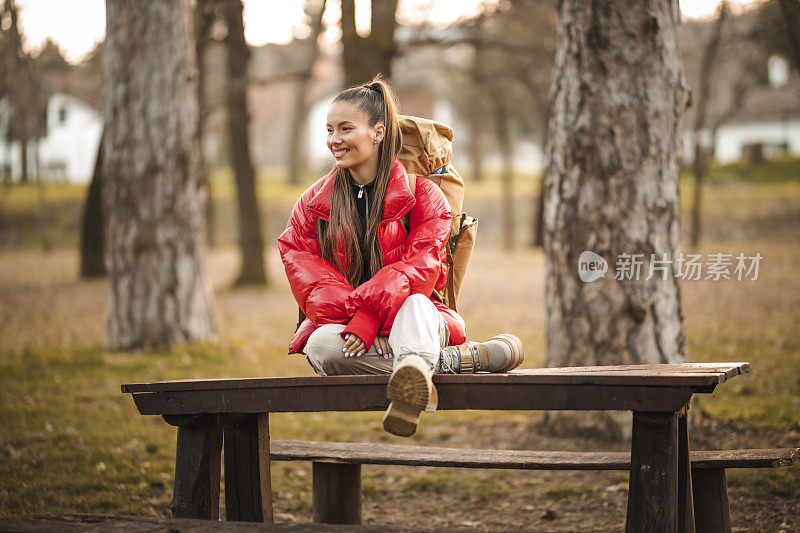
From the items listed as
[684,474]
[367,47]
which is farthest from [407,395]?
[367,47]

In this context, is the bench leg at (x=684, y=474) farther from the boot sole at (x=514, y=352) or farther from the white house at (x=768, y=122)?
the white house at (x=768, y=122)

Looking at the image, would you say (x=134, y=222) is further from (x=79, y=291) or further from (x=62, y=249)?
(x=62, y=249)

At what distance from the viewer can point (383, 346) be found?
371cm

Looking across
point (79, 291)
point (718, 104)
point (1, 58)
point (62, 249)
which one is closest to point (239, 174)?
point (79, 291)

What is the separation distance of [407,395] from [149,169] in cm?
683

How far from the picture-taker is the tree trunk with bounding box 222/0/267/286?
56.2ft

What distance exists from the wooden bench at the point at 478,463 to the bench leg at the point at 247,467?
0.42m

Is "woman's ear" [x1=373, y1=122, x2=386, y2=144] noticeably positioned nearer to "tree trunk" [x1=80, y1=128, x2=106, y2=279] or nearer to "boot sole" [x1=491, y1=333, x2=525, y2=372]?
"boot sole" [x1=491, y1=333, x2=525, y2=372]

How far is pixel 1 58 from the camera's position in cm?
2267

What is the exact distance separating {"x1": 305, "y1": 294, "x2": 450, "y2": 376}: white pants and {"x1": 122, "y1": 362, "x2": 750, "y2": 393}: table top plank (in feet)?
0.84

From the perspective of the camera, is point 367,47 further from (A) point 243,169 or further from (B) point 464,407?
(B) point 464,407

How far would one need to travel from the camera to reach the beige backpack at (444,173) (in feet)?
13.8

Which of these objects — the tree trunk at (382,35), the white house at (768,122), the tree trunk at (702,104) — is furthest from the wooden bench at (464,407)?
the white house at (768,122)

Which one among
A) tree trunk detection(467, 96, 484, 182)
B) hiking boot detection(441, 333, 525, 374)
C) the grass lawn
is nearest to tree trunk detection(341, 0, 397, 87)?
the grass lawn
